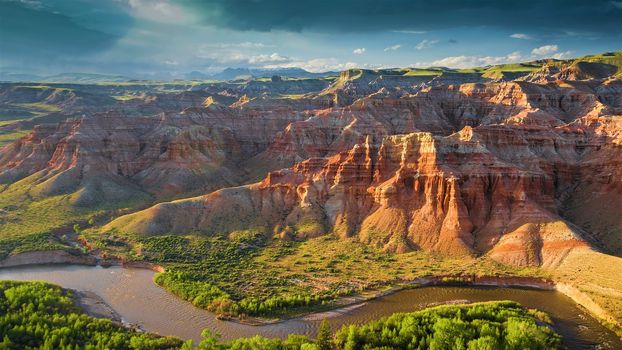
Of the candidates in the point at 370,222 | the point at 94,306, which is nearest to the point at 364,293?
the point at 370,222

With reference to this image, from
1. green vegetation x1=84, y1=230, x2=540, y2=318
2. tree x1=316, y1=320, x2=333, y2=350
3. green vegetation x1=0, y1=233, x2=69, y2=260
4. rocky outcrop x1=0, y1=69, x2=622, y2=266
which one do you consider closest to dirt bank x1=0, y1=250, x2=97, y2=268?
green vegetation x1=0, y1=233, x2=69, y2=260

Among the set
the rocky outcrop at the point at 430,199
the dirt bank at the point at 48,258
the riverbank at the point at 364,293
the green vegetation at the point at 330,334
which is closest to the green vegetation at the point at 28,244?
the dirt bank at the point at 48,258

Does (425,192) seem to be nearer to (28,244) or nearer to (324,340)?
(324,340)

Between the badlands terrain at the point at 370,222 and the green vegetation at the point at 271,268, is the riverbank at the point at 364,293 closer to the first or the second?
the badlands terrain at the point at 370,222

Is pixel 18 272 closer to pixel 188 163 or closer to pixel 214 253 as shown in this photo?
pixel 214 253

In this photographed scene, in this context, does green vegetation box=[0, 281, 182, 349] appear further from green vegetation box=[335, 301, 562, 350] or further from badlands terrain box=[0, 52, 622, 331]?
green vegetation box=[335, 301, 562, 350]

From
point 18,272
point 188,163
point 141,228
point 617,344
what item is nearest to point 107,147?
point 188,163
